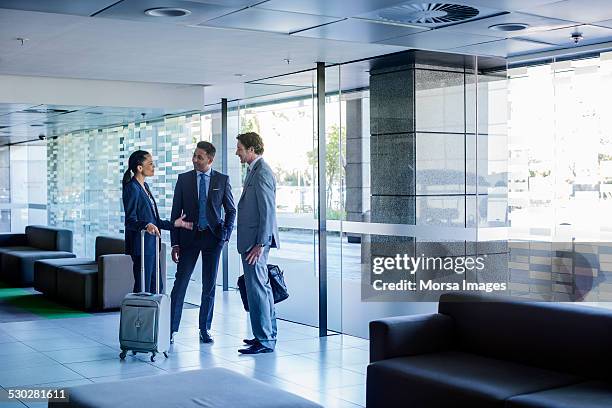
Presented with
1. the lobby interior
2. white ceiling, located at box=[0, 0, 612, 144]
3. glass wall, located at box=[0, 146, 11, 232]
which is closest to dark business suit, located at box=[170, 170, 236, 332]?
the lobby interior

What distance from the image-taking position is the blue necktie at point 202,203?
7.19 metres

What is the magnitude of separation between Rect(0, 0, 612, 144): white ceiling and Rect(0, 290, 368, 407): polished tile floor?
2.50 m

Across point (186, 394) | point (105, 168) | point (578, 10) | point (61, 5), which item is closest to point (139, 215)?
point (61, 5)

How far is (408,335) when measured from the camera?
16.2 feet

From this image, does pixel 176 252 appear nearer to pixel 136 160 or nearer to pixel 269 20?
pixel 136 160

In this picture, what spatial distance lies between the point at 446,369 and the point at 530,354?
0.53 metres

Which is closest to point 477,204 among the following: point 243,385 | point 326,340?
point 326,340

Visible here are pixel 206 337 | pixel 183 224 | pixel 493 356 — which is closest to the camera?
pixel 493 356

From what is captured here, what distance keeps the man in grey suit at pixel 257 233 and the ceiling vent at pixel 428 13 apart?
6.26 feet

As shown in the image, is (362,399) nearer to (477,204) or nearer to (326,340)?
(326,340)

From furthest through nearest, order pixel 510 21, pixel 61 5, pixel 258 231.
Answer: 1. pixel 258 231
2. pixel 510 21
3. pixel 61 5

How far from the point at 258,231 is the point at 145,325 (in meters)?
1.17

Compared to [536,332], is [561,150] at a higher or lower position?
higher

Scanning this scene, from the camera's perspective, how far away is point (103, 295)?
366 inches
